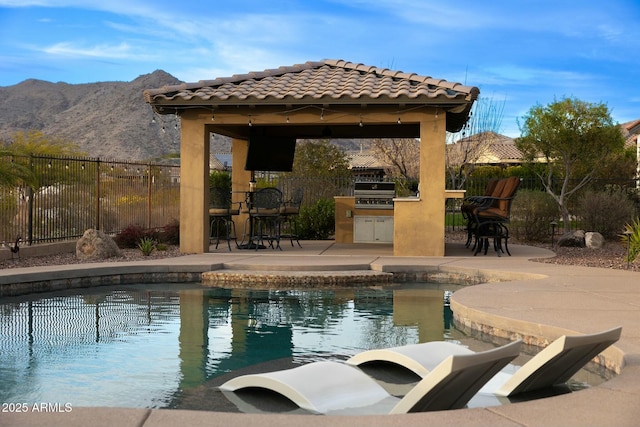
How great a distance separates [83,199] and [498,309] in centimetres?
1129

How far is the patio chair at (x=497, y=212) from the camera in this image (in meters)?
13.6

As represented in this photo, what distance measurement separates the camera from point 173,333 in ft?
25.5

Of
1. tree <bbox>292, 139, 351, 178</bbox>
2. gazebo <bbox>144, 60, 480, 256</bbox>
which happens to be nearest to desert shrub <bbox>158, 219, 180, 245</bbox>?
gazebo <bbox>144, 60, 480, 256</bbox>

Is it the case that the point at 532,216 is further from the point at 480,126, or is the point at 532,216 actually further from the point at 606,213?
the point at 480,126

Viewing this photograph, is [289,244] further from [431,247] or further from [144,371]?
[144,371]

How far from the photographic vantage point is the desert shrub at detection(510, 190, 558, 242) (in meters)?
18.1

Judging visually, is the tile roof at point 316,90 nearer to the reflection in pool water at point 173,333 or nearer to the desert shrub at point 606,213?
the reflection in pool water at point 173,333

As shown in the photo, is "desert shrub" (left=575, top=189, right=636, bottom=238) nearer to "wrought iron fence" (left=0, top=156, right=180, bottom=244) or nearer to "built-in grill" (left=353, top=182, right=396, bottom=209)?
"built-in grill" (left=353, top=182, right=396, bottom=209)

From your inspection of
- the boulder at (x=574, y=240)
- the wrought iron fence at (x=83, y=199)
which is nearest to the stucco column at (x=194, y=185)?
the wrought iron fence at (x=83, y=199)

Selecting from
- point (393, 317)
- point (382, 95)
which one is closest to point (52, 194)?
point (382, 95)

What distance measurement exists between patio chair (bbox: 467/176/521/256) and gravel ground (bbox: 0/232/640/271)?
112cm

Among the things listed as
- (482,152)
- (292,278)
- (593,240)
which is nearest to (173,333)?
(292,278)

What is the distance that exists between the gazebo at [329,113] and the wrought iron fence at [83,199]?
287 cm

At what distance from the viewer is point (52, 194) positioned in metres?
15.3
